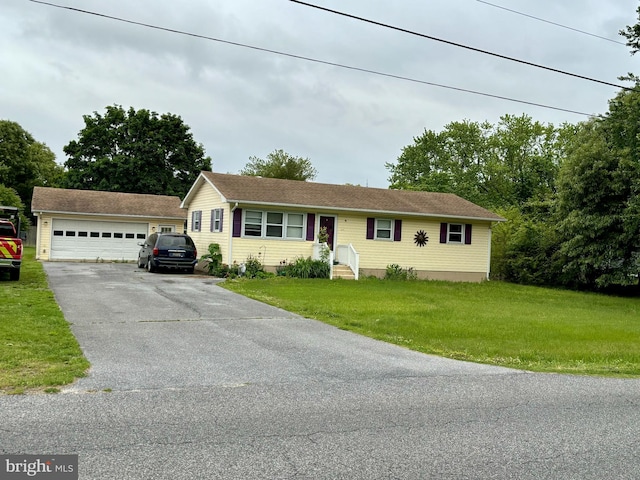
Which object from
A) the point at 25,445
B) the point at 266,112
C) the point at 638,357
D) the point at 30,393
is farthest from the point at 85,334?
the point at 266,112

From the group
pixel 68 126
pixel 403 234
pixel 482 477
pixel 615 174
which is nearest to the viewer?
pixel 482 477

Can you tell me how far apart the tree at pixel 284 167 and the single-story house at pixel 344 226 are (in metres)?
34.0

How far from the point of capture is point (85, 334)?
358 inches

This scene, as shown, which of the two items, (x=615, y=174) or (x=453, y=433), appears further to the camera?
(x=615, y=174)

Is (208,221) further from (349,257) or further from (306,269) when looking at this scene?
(349,257)

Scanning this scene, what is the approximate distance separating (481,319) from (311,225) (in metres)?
10.8

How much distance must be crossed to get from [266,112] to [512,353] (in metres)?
21.0

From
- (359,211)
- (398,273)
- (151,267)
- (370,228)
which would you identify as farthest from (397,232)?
(151,267)

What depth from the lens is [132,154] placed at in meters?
45.5

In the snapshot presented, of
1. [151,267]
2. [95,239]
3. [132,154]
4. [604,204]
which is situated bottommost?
[151,267]

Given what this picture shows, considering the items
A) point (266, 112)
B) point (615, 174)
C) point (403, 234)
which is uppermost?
point (266, 112)

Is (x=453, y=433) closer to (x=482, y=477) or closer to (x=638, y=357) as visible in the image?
(x=482, y=477)

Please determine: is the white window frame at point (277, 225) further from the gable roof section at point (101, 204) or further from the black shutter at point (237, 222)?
the gable roof section at point (101, 204)

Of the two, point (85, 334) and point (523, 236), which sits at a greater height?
point (523, 236)
